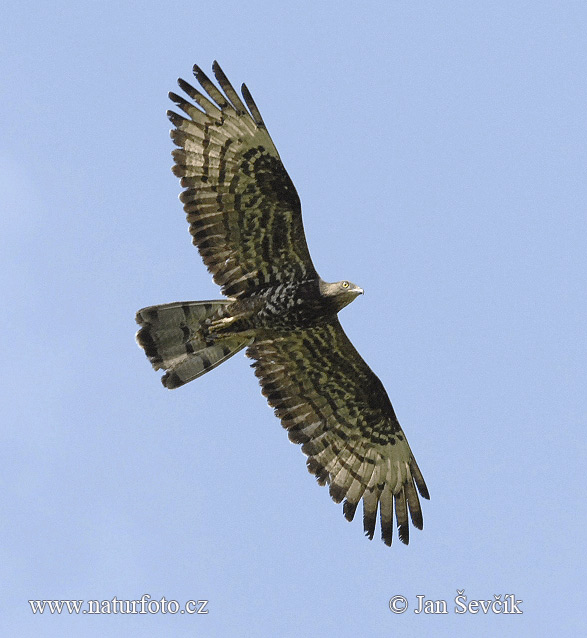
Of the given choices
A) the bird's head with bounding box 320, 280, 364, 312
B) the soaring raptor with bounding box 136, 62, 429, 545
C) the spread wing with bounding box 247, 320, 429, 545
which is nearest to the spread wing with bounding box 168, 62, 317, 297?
the soaring raptor with bounding box 136, 62, 429, 545

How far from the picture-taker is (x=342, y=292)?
51.3ft

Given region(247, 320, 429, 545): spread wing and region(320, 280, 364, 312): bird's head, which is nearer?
region(320, 280, 364, 312): bird's head

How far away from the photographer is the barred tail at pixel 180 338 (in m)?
15.9

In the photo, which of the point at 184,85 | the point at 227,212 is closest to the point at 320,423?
the point at 227,212

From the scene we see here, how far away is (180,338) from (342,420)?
256 cm

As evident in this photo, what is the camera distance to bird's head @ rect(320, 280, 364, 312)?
15633 mm

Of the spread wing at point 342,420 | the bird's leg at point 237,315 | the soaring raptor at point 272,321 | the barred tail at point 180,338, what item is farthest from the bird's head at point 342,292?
the barred tail at point 180,338

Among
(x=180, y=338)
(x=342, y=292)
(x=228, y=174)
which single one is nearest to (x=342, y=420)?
(x=342, y=292)

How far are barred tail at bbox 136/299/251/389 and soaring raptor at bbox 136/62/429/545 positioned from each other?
13mm

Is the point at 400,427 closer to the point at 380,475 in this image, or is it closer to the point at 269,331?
the point at 380,475

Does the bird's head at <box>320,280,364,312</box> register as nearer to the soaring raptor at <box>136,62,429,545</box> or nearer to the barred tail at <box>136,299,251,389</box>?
the soaring raptor at <box>136,62,429,545</box>

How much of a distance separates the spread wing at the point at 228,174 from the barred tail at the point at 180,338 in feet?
2.68

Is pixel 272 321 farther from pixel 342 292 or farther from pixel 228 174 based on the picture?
pixel 228 174

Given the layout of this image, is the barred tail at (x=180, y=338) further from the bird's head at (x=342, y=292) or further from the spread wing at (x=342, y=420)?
the bird's head at (x=342, y=292)
